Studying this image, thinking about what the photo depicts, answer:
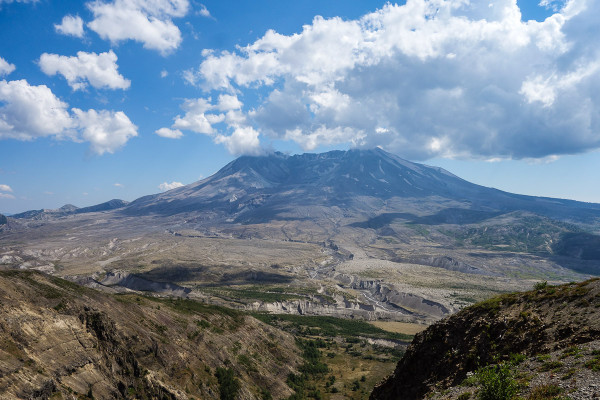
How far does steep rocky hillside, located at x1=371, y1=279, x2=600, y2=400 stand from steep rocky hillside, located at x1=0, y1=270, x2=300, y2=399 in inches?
849

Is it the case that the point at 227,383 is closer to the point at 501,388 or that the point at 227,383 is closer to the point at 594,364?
the point at 501,388

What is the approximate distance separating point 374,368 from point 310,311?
2301 inches

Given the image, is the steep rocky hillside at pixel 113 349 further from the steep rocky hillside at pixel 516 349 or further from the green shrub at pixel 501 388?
the green shrub at pixel 501 388

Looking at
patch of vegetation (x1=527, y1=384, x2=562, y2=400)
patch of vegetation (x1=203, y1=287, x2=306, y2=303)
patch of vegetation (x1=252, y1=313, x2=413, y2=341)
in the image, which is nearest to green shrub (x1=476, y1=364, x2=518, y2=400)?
patch of vegetation (x1=527, y1=384, x2=562, y2=400)

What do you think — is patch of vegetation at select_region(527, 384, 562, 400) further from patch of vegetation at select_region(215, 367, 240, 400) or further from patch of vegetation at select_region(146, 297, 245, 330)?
patch of vegetation at select_region(146, 297, 245, 330)

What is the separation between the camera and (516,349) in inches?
683

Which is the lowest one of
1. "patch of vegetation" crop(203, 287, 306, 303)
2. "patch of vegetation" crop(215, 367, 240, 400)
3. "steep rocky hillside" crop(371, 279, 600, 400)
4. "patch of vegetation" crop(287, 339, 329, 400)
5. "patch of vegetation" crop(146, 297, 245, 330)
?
"patch of vegetation" crop(203, 287, 306, 303)

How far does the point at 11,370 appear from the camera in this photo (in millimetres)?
22328

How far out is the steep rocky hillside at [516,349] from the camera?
13148 millimetres

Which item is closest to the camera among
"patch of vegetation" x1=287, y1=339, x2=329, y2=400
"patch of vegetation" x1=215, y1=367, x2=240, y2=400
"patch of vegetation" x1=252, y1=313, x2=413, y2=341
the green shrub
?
the green shrub

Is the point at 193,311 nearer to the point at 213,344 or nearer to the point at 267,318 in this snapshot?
the point at 213,344

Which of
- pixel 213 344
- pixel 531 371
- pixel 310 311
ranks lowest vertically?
pixel 310 311

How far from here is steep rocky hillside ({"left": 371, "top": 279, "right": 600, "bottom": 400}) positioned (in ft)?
43.1

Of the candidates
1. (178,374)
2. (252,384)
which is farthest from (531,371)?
(252,384)
